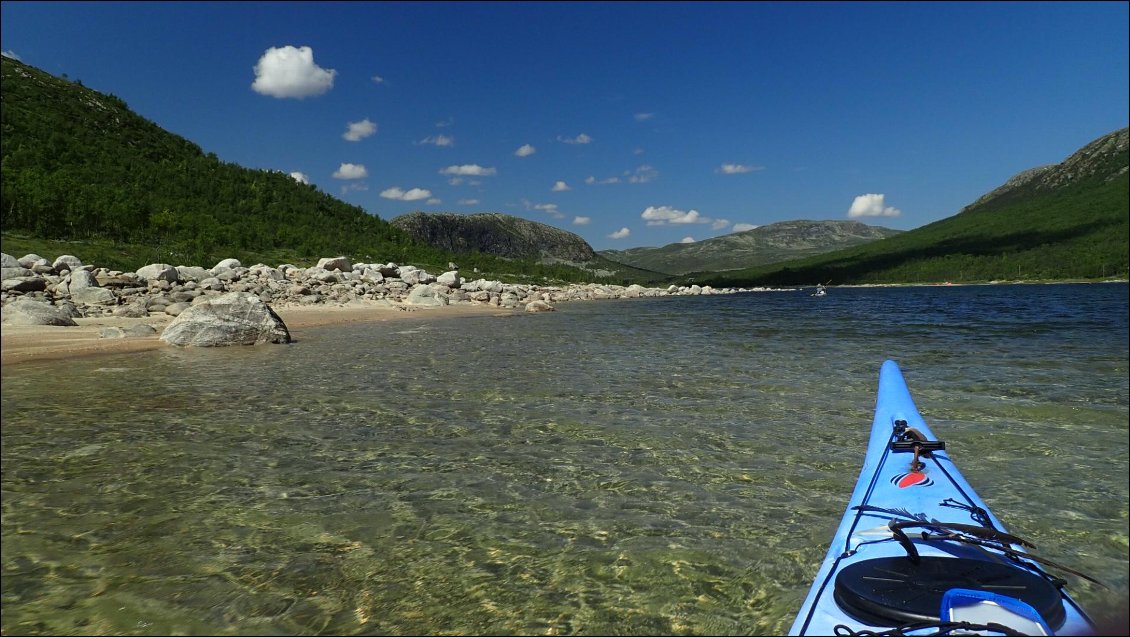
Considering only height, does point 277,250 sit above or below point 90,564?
above

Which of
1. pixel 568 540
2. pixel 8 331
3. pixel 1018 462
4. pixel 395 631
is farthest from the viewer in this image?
pixel 8 331

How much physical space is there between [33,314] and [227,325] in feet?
18.5

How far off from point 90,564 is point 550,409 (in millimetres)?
6429

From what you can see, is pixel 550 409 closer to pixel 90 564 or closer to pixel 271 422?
pixel 271 422

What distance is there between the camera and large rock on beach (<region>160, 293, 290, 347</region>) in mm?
17062

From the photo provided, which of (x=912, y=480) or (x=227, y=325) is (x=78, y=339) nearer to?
(x=227, y=325)

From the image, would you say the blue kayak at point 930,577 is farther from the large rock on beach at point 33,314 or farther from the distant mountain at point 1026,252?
the distant mountain at point 1026,252

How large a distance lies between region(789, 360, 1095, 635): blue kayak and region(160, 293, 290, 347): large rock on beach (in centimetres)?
1826

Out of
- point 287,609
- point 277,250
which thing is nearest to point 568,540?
point 287,609

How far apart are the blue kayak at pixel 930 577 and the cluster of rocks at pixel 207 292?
18545mm

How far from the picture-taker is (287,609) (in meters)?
3.82

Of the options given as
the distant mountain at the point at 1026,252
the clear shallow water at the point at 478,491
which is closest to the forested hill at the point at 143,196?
the clear shallow water at the point at 478,491

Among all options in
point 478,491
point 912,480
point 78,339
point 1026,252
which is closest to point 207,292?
point 78,339

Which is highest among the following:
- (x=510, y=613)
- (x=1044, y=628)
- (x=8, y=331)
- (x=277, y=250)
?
(x=277, y=250)
